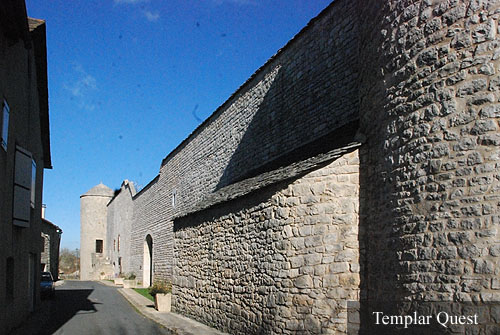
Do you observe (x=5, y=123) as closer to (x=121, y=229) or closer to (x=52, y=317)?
(x=52, y=317)

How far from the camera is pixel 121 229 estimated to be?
131ft

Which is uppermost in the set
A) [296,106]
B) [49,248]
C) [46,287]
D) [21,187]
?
[296,106]

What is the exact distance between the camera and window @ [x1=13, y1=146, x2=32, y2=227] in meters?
11.5

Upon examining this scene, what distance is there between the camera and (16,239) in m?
11.8

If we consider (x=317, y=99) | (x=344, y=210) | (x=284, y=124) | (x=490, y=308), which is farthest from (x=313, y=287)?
(x=284, y=124)

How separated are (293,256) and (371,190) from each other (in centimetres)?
171

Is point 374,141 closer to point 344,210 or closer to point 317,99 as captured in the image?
point 344,210

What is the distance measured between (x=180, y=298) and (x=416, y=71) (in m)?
10.0

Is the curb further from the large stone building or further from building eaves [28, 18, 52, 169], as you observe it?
building eaves [28, 18, 52, 169]

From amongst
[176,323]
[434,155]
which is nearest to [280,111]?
[176,323]

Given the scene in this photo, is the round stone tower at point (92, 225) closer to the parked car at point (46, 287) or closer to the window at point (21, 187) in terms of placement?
the parked car at point (46, 287)

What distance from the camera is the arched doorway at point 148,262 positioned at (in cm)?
2886

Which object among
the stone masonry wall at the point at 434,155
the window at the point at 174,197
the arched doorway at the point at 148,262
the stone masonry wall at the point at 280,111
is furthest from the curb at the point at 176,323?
the arched doorway at the point at 148,262

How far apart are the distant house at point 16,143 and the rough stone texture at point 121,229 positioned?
19.8m
